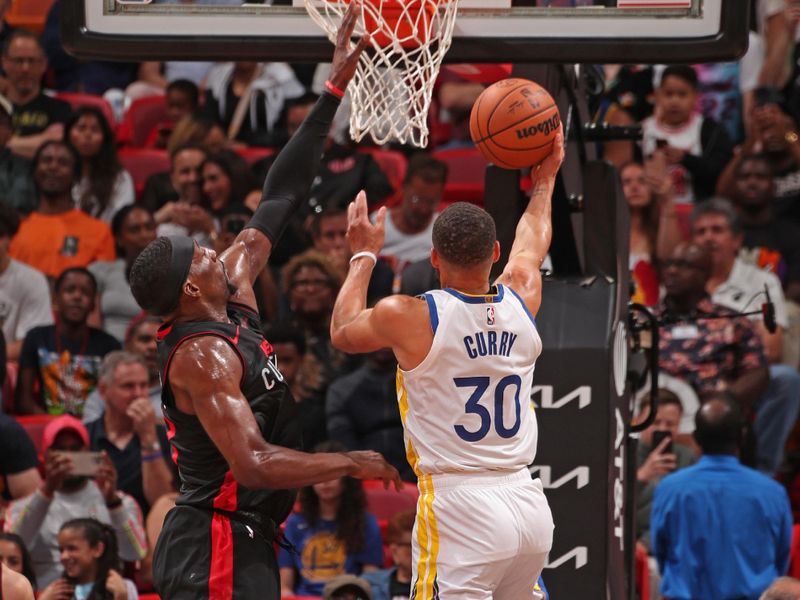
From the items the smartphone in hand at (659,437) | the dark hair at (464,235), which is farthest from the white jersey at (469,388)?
the smartphone in hand at (659,437)

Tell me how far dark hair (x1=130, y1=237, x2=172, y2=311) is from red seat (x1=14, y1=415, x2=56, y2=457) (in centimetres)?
437

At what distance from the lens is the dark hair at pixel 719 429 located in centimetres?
734

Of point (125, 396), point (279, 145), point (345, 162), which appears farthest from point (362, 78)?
point (279, 145)

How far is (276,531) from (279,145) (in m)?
7.53

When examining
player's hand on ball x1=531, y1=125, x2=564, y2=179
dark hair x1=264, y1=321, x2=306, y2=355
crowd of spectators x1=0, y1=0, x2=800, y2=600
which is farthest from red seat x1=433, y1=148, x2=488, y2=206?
player's hand on ball x1=531, y1=125, x2=564, y2=179

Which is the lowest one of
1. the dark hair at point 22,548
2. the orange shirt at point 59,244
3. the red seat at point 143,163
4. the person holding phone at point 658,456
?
the dark hair at point 22,548

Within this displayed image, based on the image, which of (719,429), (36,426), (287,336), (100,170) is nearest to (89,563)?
(36,426)

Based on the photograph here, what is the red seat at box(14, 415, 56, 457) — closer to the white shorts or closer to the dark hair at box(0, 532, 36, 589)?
the dark hair at box(0, 532, 36, 589)

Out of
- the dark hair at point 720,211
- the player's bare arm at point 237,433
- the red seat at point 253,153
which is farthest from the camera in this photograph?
the red seat at point 253,153

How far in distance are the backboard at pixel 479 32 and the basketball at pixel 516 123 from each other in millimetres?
138

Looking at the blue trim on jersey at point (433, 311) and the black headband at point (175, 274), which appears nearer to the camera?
the black headband at point (175, 274)

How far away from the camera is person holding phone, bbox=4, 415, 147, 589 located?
745 cm

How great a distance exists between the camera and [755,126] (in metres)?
10.6

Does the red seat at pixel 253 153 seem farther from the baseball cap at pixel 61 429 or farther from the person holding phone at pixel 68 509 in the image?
the person holding phone at pixel 68 509
